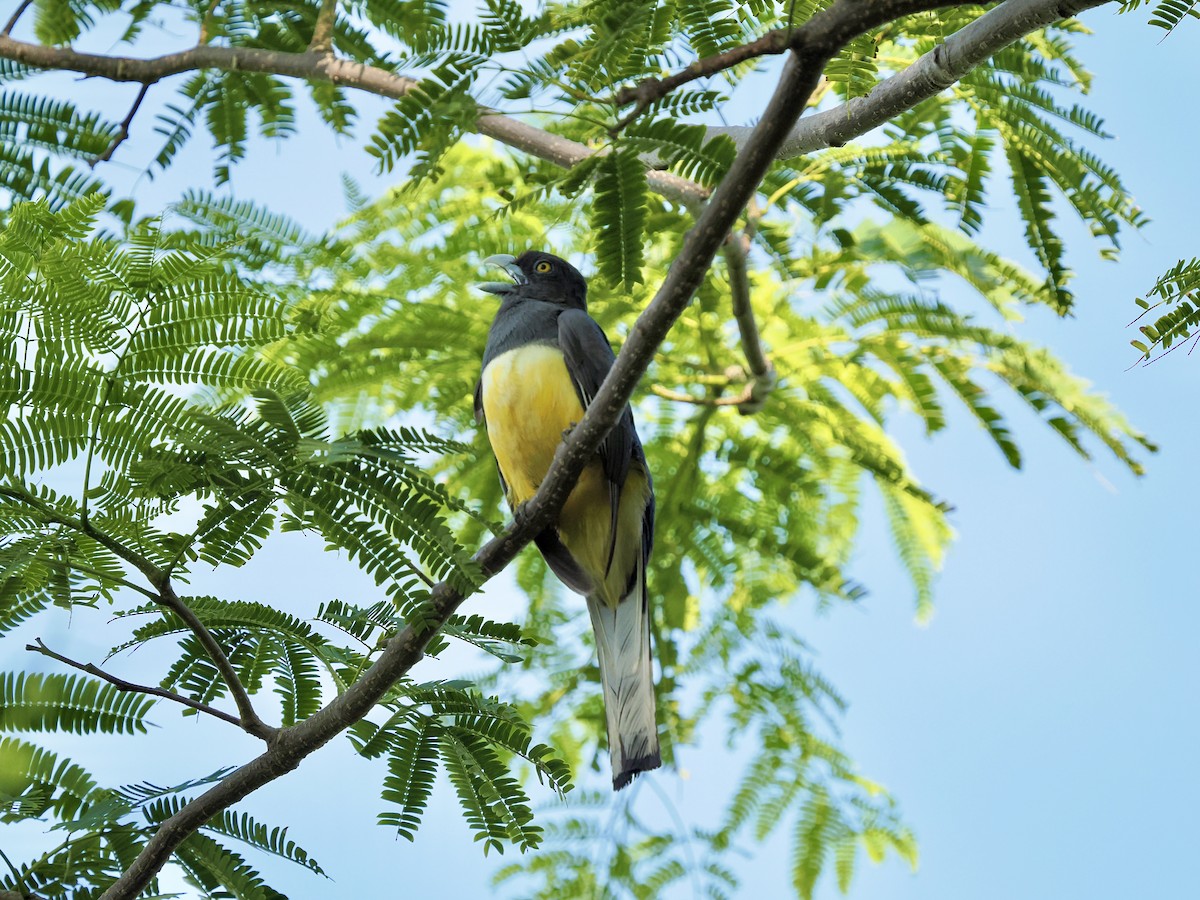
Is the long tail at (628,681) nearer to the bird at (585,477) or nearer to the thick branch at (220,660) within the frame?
the bird at (585,477)

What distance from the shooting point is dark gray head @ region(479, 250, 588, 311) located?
5.30m

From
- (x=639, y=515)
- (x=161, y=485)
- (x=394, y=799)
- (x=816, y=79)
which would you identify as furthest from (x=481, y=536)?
(x=816, y=79)

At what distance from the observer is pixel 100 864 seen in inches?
129

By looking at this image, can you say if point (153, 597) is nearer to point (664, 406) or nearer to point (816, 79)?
point (816, 79)

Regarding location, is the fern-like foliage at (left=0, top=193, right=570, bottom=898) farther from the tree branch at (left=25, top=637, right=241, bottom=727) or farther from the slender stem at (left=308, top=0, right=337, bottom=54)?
the slender stem at (left=308, top=0, right=337, bottom=54)

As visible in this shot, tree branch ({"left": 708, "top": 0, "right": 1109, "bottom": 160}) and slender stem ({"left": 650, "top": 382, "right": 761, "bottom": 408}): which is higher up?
slender stem ({"left": 650, "top": 382, "right": 761, "bottom": 408})

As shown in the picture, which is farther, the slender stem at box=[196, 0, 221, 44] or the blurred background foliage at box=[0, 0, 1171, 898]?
the slender stem at box=[196, 0, 221, 44]

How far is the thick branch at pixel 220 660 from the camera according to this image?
2.88 m

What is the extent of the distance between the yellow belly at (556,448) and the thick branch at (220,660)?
5.32 feet

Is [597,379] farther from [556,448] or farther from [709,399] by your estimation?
[709,399]

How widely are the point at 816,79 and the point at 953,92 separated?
253cm

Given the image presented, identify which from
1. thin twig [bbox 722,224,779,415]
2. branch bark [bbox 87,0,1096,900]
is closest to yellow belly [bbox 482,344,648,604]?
thin twig [bbox 722,224,779,415]

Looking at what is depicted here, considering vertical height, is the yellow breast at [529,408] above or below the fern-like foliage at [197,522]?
above

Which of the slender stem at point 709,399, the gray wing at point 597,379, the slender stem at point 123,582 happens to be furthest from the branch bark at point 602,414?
the slender stem at point 709,399
